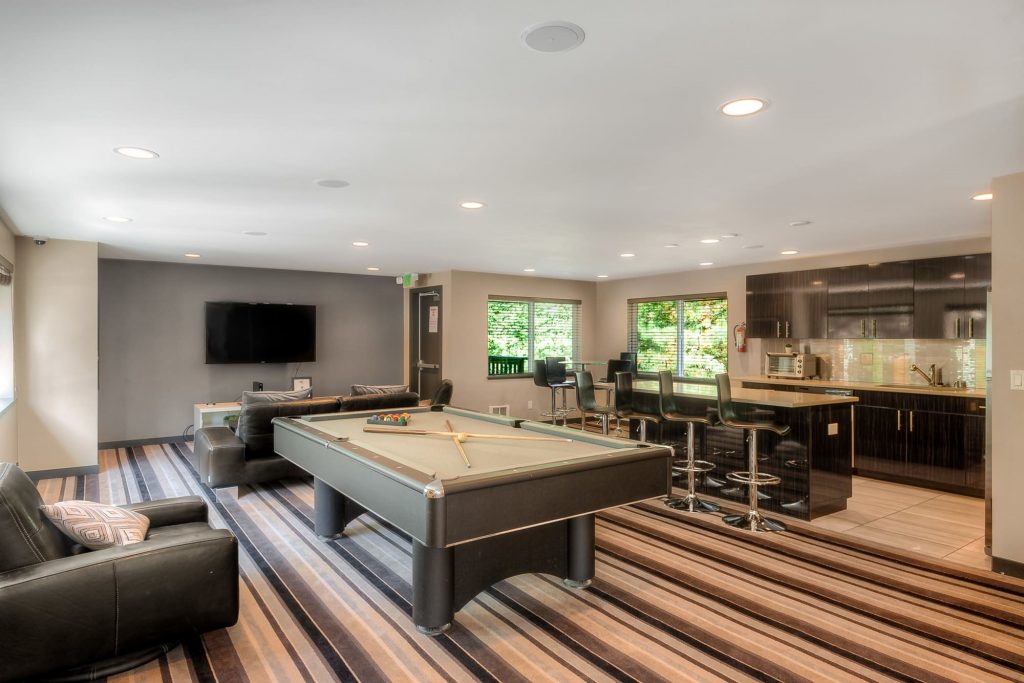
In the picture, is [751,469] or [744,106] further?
[751,469]

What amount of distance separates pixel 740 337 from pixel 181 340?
7381mm

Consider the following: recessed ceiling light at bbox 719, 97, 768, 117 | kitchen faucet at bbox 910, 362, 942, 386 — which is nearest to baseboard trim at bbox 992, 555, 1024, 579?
kitchen faucet at bbox 910, 362, 942, 386

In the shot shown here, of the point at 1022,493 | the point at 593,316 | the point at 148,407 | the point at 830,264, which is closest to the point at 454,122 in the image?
the point at 1022,493

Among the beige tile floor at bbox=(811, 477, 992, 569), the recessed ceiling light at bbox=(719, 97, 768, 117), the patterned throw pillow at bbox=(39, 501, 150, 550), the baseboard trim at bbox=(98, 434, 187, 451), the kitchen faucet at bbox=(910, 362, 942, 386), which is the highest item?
the recessed ceiling light at bbox=(719, 97, 768, 117)

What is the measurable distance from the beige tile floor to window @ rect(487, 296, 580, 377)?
4959 millimetres

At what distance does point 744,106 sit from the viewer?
7.81 ft

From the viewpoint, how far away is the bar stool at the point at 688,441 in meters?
4.70

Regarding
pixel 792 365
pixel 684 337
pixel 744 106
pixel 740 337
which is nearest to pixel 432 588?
pixel 744 106

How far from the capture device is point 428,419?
4559 millimetres

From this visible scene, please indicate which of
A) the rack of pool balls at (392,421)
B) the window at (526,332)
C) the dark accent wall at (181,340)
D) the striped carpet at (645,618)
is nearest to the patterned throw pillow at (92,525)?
the striped carpet at (645,618)

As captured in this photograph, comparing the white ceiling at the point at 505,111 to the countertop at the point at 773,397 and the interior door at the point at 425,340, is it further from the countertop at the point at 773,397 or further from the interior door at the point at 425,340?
the interior door at the point at 425,340

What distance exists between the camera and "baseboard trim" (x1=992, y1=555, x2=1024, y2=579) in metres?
3.36

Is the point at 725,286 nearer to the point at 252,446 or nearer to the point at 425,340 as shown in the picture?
the point at 425,340

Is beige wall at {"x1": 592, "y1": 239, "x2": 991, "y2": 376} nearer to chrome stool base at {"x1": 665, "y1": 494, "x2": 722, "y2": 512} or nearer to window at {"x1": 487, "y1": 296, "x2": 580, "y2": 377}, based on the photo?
window at {"x1": 487, "y1": 296, "x2": 580, "y2": 377}
